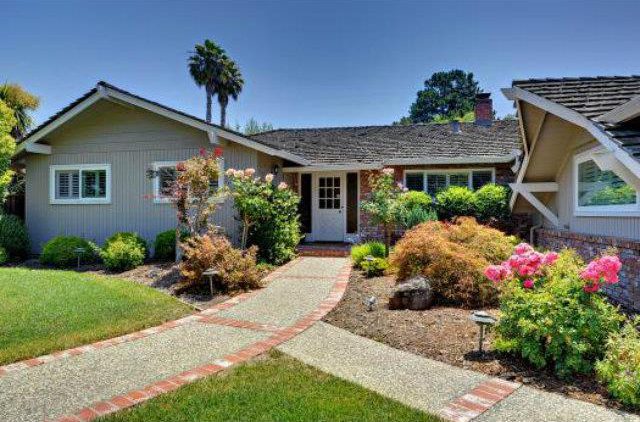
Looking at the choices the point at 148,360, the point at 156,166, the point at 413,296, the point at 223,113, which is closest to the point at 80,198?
the point at 156,166

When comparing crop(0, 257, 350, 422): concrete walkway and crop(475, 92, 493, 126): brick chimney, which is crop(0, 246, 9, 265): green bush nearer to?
crop(0, 257, 350, 422): concrete walkway

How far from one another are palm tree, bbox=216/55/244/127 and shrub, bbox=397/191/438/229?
81.7 feet

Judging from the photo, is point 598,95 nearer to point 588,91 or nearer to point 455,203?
point 588,91

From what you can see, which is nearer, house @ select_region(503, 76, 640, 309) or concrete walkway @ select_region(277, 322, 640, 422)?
concrete walkway @ select_region(277, 322, 640, 422)

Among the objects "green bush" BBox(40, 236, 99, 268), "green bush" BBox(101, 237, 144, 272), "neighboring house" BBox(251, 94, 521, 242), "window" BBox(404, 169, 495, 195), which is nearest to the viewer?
"green bush" BBox(101, 237, 144, 272)

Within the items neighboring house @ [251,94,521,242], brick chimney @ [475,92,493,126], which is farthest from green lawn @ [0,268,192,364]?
brick chimney @ [475,92,493,126]

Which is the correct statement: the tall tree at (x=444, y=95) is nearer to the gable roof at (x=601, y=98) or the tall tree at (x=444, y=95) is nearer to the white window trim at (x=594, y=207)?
the white window trim at (x=594, y=207)

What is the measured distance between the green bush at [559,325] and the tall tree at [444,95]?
53.0 m

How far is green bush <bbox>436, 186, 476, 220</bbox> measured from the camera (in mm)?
13133

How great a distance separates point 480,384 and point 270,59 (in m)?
19.8

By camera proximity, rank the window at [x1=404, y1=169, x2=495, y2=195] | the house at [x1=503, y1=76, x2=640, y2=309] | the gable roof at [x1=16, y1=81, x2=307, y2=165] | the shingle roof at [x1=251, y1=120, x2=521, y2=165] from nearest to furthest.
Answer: the house at [x1=503, y1=76, x2=640, y2=309] → the gable roof at [x1=16, y1=81, x2=307, y2=165] → the window at [x1=404, y1=169, x2=495, y2=195] → the shingle roof at [x1=251, y1=120, x2=521, y2=165]

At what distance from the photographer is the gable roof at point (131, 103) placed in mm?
12359

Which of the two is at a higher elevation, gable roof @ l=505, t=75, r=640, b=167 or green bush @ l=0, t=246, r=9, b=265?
gable roof @ l=505, t=75, r=640, b=167

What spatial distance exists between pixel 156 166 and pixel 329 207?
5755 mm
